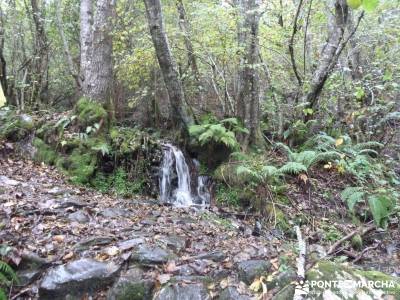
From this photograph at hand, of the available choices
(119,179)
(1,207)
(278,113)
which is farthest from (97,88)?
(278,113)

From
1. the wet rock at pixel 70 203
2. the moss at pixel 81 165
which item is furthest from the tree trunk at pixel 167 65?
the wet rock at pixel 70 203

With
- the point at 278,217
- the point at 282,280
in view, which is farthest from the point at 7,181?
the point at 282,280

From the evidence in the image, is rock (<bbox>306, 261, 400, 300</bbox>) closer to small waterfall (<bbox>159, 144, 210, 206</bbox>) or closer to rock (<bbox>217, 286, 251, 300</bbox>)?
rock (<bbox>217, 286, 251, 300</bbox>)

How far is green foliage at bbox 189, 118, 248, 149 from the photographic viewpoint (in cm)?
709

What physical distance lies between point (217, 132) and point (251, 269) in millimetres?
3867

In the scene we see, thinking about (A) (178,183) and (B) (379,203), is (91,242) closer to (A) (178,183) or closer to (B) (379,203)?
Result: (A) (178,183)

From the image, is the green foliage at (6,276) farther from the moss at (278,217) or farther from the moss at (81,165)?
the moss at (278,217)

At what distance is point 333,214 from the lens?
261 inches

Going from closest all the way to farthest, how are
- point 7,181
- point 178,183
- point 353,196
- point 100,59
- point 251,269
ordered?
point 251,269
point 7,181
point 353,196
point 178,183
point 100,59

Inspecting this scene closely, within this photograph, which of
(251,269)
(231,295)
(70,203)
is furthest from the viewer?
(70,203)

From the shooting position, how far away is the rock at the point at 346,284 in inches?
118

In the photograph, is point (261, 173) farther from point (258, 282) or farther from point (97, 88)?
point (97, 88)

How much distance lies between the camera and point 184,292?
3.37m

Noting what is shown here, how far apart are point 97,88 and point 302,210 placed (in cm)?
469
